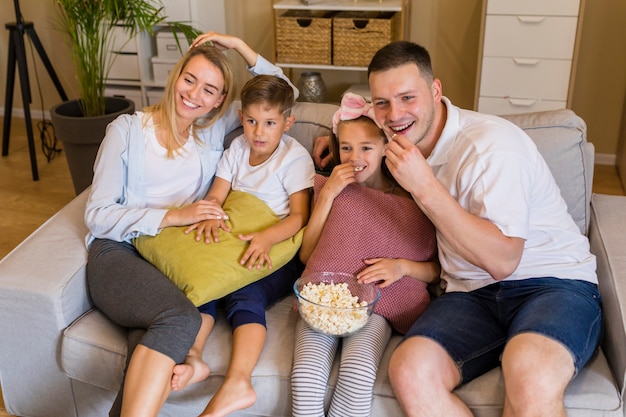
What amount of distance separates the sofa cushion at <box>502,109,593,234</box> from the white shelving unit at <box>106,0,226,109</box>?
7.36ft

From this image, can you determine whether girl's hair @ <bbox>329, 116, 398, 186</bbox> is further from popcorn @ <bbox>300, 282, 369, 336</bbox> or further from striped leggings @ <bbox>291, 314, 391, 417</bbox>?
striped leggings @ <bbox>291, 314, 391, 417</bbox>

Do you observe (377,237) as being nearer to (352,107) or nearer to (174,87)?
(352,107)

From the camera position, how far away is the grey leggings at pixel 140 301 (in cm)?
166

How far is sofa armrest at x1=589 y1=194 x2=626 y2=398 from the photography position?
5.20ft

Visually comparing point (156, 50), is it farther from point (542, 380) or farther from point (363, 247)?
point (542, 380)

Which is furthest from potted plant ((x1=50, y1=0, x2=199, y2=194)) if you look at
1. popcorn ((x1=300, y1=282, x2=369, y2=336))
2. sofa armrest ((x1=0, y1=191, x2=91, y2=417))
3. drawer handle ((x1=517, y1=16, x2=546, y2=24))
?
popcorn ((x1=300, y1=282, x2=369, y2=336))

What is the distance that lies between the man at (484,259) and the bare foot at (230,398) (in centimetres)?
34

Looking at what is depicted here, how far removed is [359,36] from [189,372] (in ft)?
7.39

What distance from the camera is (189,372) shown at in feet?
5.40

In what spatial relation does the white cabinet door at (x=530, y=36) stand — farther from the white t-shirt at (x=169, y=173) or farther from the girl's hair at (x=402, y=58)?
the white t-shirt at (x=169, y=173)

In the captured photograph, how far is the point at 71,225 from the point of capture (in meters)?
2.05

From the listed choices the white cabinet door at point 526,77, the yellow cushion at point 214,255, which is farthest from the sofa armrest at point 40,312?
the white cabinet door at point 526,77

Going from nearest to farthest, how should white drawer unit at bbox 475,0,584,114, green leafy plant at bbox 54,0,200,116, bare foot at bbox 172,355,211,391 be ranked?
bare foot at bbox 172,355,211,391 → green leafy plant at bbox 54,0,200,116 → white drawer unit at bbox 475,0,584,114

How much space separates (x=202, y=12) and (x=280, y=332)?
2.41 metres
